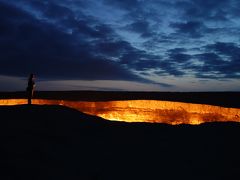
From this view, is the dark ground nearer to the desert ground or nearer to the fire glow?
the fire glow

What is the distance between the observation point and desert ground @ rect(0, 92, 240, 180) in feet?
22.3

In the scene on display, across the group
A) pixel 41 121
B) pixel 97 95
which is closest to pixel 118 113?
pixel 97 95

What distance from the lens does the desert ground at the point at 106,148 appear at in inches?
268

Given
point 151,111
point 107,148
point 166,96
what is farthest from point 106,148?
point 166,96

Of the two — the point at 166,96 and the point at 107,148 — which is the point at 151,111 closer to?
the point at 166,96

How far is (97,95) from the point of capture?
2300cm

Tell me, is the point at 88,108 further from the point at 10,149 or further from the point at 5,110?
the point at 10,149

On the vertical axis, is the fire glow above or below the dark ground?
below

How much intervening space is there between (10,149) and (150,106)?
10.2m

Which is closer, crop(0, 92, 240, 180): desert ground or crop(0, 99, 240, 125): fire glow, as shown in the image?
crop(0, 92, 240, 180): desert ground

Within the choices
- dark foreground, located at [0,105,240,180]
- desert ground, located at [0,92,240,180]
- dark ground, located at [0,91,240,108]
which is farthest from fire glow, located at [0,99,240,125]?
dark ground, located at [0,91,240,108]

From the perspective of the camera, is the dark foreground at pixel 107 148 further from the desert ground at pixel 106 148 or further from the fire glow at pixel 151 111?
the fire glow at pixel 151 111

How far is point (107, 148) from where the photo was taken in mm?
8234

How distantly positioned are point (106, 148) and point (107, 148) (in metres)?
0.03
